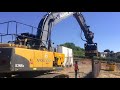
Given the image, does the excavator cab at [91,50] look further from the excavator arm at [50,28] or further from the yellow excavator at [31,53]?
the yellow excavator at [31,53]

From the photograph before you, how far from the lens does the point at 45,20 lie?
14.0 m

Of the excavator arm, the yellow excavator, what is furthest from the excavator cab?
the yellow excavator

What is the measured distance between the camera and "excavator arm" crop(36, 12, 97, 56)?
12133 millimetres

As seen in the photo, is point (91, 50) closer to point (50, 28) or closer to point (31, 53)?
point (50, 28)

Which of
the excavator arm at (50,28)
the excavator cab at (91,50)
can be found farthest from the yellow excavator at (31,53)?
the excavator cab at (91,50)

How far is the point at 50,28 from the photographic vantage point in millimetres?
13961

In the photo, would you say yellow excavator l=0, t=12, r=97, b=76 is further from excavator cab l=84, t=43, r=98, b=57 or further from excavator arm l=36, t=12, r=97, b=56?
excavator cab l=84, t=43, r=98, b=57

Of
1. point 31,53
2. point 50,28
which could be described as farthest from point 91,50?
point 31,53
